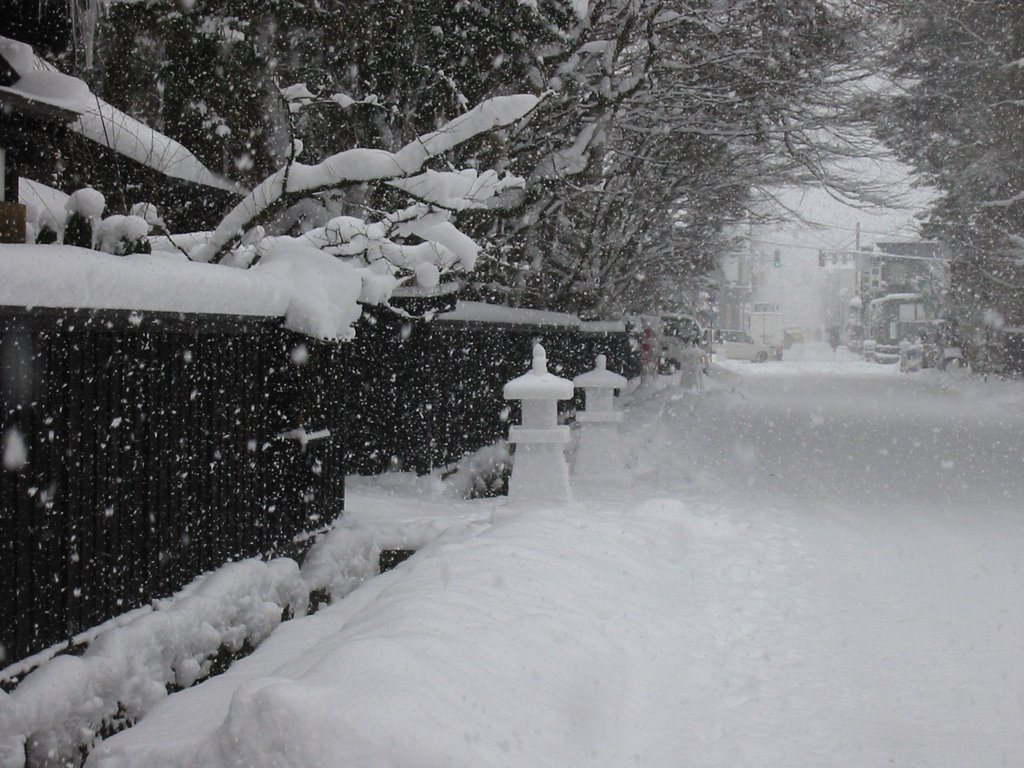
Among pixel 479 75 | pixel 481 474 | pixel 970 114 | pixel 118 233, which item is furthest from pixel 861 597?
pixel 970 114

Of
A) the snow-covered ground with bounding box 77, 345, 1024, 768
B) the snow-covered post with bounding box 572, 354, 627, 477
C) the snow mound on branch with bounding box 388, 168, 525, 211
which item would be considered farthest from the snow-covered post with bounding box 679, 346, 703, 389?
the snow mound on branch with bounding box 388, 168, 525, 211

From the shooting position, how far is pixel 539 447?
883 centimetres

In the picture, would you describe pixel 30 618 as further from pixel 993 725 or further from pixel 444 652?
pixel 993 725

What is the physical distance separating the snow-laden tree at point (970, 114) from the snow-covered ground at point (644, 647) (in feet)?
35.0

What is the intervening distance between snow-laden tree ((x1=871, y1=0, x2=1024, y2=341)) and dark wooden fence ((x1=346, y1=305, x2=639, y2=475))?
8.66 m

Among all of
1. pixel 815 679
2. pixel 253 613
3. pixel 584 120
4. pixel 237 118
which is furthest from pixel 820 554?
pixel 237 118

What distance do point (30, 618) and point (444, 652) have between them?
1.63 metres

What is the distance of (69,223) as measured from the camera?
14.0 feet

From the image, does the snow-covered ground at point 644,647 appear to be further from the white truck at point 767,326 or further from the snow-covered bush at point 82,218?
the white truck at point 767,326

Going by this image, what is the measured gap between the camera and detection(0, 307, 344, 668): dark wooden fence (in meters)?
3.86

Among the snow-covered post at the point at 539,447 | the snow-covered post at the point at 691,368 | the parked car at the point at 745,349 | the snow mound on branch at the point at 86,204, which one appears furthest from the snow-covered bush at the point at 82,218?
the parked car at the point at 745,349

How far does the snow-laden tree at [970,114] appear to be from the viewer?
1878 centimetres

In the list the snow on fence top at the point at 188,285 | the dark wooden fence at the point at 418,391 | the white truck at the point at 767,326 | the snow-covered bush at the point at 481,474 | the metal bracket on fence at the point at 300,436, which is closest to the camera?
the snow on fence top at the point at 188,285

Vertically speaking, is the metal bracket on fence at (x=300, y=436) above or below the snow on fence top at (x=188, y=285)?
below
